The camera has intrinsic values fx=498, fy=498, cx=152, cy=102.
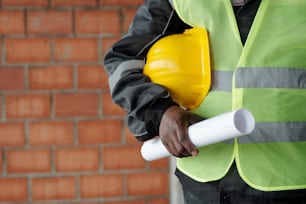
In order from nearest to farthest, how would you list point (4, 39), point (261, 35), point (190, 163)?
point (261, 35) < point (190, 163) < point (4, 39)

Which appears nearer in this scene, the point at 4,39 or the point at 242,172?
the point at 242,172

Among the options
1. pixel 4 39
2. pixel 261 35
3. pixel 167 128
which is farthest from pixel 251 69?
pixel 4 39

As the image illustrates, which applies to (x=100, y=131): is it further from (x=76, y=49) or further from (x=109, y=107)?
(x=76, y=49)

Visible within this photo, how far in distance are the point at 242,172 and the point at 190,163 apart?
123 millimetres

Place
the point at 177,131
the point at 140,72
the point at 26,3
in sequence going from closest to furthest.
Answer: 1. the point at 177,131
2. the point at 140,72
3. the point at 26,3

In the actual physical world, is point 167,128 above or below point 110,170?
above

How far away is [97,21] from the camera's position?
1.67 metres

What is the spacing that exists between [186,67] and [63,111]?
940mm

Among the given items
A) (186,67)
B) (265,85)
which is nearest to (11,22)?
(186,67)

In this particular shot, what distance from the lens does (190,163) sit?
0.89 meters

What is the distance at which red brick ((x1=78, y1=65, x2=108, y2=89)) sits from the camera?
1.69m

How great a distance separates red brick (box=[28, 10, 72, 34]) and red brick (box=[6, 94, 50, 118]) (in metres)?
0.22

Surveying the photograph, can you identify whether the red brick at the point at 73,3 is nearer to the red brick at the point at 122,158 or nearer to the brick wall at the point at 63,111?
the brick wall at the point at 63,111

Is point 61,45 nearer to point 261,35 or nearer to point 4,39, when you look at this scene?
point 4,39
